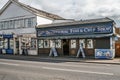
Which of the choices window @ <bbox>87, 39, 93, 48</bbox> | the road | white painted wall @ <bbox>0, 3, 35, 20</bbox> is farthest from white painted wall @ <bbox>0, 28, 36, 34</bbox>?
the road

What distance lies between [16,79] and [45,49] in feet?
61.3

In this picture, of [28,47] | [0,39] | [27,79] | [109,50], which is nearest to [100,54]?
[109,50]

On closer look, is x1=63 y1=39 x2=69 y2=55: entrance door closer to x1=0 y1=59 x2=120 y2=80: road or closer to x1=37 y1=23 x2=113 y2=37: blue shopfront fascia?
x1=37 y1=23 x2=113 y2=37: blue shopfront fascia

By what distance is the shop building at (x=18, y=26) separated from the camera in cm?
3031

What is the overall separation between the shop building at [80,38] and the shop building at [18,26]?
1615 mm

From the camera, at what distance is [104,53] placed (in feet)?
74.4

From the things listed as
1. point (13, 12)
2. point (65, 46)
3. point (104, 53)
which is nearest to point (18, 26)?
point (13, 12)

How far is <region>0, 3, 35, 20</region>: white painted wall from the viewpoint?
31625 mm

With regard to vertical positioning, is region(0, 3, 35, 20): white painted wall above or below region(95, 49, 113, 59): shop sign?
above

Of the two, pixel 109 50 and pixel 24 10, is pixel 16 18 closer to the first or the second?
pixel 24 10

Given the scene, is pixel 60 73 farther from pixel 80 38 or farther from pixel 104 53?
pixel 80 38

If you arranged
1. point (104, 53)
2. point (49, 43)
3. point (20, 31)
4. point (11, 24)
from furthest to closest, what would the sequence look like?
point (11, 24)
point (20, 31)
point (49, 43)
point (104, 53)

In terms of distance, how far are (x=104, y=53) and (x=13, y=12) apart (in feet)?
58.1

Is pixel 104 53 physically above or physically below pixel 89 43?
below
